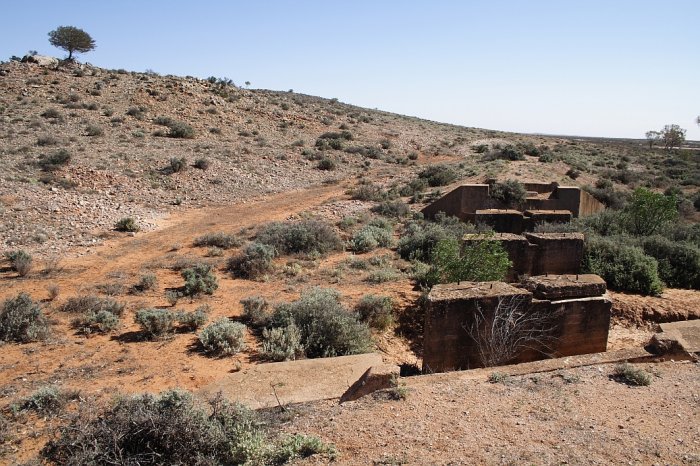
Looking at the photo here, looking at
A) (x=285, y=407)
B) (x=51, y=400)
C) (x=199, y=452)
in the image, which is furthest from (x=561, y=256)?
(x=51, y=400)

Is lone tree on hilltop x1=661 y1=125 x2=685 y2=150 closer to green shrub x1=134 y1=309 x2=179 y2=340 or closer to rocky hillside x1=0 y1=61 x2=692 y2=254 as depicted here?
rocky hillside x1=0 y1=61 x2=692 y2=254

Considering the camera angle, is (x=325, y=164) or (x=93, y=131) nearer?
(x=93, y=131)

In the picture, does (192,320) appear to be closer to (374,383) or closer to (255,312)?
(255,312)

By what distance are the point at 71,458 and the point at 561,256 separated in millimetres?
9061

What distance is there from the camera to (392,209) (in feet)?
55.2

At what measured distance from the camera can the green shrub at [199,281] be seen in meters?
9.08

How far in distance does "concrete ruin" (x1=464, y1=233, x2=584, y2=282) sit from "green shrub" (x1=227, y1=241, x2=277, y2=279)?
502 cm

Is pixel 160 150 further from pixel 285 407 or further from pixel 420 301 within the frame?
pixel 285 407

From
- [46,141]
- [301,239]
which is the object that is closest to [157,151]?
[46,141]

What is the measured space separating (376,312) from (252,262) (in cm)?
347

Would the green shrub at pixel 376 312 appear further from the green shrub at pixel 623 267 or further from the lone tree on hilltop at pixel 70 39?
the lone tree on hilltop at pixel 70 39

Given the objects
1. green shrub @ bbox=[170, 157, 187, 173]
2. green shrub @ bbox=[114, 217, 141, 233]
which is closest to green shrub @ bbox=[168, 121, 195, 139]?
green shrub @ bbox=[170, 157, 187, 173]

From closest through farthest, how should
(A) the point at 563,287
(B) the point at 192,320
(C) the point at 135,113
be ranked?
1. (A) the point at 563,287
2. (B) the point at 192,320
3. (C) the point at 135,113

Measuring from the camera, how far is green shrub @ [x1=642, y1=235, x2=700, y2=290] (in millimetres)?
10844
